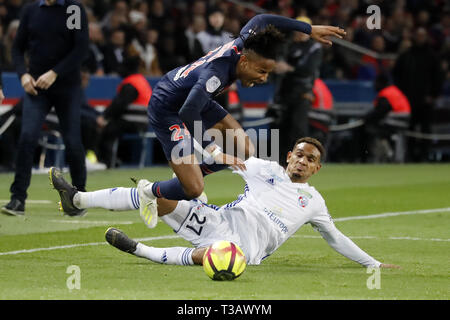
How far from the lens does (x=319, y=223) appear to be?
26.7 ft

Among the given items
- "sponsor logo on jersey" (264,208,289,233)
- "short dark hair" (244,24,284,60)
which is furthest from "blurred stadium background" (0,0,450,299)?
"short dark hair" (244,24,284,60)

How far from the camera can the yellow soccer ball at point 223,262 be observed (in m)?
7.24

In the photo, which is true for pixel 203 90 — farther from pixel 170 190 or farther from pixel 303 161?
pixel 303 161

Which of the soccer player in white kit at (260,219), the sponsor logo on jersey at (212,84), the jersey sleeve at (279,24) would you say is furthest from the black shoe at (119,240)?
the jersey sleeve at (279,24)

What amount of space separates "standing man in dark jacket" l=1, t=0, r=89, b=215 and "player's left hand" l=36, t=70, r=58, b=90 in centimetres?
2

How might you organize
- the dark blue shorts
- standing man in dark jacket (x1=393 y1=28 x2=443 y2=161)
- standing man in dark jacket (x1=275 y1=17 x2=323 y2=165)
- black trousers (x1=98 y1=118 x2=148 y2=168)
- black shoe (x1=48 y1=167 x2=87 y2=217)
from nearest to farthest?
the dark blue shorts
black shoe (x1=48 y1=167 x2=87 y2=217)
standing man in dark jacket (x1=275 y1=17 x2=323 y2=165)
black trousers (x1=98 y1=118 x2=148 y2=168)
standing man in dark jacket (x1=393 y1=28 x2=443 y2=161)

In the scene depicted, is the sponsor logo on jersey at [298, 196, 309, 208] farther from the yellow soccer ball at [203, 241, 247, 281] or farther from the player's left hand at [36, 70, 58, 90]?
the player's left hand at [36, 70, 58, 90]

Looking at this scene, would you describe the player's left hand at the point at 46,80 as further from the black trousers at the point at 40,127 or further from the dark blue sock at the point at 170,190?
the dark blue sock at the point at 170,190

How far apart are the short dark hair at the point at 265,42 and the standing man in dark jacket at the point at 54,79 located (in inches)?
136

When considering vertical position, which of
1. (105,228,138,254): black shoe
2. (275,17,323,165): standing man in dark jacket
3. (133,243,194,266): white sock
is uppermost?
(105,228,138,254): black shoe

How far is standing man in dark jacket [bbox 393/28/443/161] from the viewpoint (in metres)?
22.0

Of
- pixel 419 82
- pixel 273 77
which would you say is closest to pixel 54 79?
pixel 273 77

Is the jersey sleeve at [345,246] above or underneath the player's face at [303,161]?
underneath
